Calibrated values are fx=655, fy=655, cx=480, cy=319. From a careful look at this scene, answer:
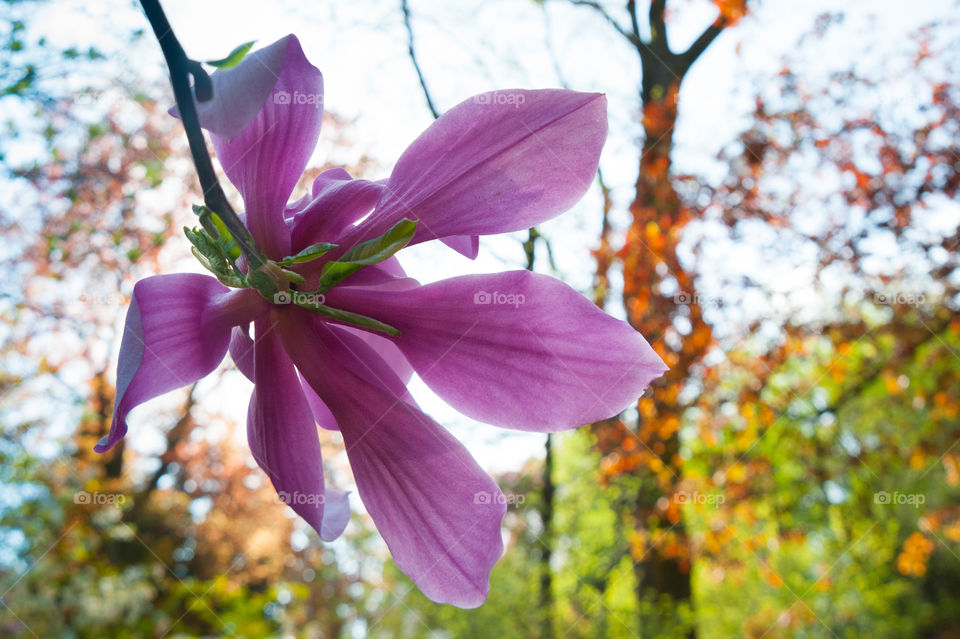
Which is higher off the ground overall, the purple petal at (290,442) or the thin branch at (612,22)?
the thin branch at (612,22)

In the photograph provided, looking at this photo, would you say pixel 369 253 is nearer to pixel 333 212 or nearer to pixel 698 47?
pixel 333 212

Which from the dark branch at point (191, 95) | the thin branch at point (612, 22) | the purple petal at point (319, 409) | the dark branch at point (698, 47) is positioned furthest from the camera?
the dark branch at point (698, 47)

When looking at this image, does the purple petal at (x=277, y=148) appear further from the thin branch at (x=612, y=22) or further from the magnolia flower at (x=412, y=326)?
the thin branch at (x=612, y=22)

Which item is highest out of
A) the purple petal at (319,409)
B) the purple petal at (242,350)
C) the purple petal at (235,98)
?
the purple petal at (235,98)

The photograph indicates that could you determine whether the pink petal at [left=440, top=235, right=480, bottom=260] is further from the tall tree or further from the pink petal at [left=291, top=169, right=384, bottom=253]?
the tall tree

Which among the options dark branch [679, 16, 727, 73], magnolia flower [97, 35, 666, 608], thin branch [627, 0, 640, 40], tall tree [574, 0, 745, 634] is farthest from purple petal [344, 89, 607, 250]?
dark branch [679, 16, 727, 73]

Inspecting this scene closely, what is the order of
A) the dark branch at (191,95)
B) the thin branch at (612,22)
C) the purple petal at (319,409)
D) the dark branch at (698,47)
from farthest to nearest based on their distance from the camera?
1. the dark branch at (698,47)
2. the thin branch at (612,22)
3. the purple petal at (319,409)
4. the dark branch at (191,95)

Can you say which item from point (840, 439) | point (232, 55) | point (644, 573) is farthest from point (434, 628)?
point (232, 55)

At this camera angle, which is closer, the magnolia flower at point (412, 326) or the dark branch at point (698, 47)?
the magnolia flower at point (412, 326)

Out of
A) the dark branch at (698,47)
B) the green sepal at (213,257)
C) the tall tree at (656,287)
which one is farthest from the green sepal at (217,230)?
the dark branch at (698,47)
